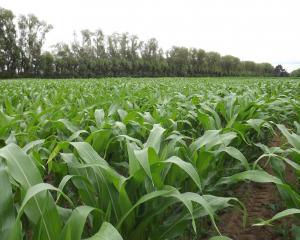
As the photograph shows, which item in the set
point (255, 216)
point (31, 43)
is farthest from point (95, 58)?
point (255, 216)

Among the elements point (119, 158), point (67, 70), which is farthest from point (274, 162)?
point (67, 70)

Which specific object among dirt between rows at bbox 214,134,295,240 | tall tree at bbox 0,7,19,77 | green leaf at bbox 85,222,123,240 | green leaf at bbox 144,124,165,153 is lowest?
dirt between rows at bbox 214,134,295,240

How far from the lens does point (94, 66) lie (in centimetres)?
5753

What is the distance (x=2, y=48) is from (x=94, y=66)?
15.3 metres

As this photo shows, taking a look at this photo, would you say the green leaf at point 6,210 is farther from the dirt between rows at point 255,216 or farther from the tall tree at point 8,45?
the tall tree at point 8,45

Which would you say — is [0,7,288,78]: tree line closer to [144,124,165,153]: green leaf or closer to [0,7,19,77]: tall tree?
[0,7,19,77]: tall tree

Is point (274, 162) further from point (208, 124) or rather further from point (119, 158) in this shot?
point (119, 158)

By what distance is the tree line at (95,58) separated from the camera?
52.8m

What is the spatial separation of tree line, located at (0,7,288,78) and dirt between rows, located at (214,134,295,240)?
50716 mm

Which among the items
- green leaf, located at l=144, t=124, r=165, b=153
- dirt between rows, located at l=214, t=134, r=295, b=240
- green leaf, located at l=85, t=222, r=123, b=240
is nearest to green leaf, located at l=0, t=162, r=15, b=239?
green leaf, located at l=85, t=222, r=123, b=240

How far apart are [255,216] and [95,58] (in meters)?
61.9

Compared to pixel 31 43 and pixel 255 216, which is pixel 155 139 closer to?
pixel 255 216

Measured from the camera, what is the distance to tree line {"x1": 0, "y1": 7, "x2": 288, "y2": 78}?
52812 mm

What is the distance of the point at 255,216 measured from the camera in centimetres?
267
